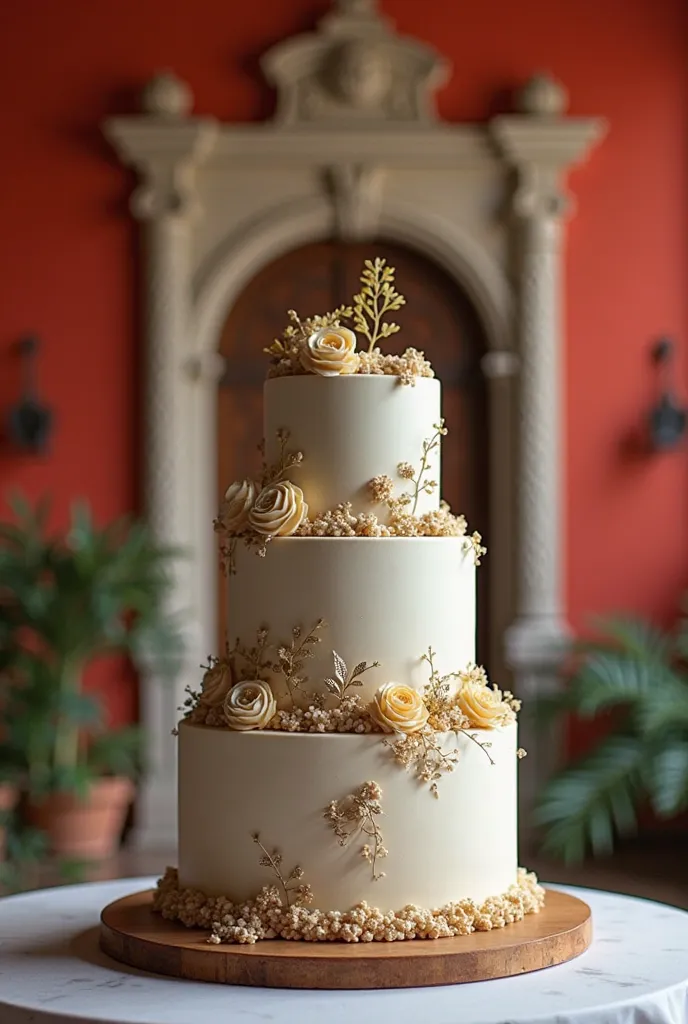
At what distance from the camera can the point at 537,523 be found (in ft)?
26.7

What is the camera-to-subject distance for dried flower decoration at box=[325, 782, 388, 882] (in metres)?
3.18

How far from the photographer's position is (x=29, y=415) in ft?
26.4

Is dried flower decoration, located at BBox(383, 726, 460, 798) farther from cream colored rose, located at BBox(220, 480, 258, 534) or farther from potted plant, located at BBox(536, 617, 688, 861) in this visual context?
potted plant, located at BBox(536, 617, 688, 861)

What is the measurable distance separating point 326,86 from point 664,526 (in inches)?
A: 117

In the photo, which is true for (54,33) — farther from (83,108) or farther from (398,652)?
(398,652)

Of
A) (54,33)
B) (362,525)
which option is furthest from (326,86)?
(362,525)

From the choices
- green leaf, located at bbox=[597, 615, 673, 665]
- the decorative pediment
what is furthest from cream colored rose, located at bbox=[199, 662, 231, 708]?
the decorative pediment

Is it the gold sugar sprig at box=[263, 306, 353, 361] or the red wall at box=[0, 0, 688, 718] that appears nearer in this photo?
the gold sugar sprig at box=[263, 306, 353, 361]

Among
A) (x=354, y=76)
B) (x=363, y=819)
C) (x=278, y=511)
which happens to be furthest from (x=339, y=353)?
(x=354, y=76)

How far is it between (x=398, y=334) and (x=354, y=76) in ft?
4.51

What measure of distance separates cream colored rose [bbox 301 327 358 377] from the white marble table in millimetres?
1333

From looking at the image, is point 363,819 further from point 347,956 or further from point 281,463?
point 281,463

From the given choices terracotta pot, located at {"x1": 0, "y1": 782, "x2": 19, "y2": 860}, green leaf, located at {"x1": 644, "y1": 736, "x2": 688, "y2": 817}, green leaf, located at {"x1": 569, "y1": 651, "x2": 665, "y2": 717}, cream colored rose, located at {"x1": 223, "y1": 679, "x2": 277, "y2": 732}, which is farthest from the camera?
green leaf, located at {"x1": 569, "y1": 651, "x2": 665, "y2": 717}

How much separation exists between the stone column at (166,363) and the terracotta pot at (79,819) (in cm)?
41
